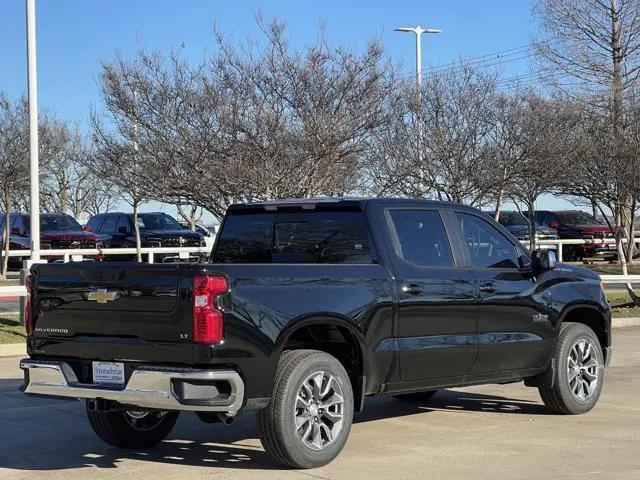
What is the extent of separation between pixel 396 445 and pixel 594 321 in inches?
112

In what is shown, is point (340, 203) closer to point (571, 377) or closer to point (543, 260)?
point (543, 260)

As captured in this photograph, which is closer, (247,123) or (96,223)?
(247,123)

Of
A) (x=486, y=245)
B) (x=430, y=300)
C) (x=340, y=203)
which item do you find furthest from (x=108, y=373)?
(x=486, y=245)

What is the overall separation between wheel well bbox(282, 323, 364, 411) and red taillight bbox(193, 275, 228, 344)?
88 centimetres

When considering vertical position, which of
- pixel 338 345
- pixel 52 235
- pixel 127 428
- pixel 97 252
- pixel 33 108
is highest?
pixel 33 108

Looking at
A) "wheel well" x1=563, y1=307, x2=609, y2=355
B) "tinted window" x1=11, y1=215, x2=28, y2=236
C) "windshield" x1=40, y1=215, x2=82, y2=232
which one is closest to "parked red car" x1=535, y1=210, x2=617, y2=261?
"windshield" x1=40, y1=215, x2=82, y2=232

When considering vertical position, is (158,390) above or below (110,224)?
below

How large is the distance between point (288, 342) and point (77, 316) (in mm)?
1466

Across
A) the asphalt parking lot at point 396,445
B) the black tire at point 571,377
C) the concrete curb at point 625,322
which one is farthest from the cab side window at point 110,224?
the black tire at point 571,377

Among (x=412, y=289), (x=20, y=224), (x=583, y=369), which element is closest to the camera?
(x=412, y=289)

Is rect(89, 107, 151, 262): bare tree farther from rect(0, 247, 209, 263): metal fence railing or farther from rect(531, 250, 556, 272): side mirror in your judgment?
rect(531, 250, 556, 272): side mirror

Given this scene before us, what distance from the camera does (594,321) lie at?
10.0m

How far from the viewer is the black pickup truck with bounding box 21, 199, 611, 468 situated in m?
6.77

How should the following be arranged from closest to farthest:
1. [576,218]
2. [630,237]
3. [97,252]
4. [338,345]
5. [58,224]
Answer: [338,345]
[97,252]
[58,224]
[630,237]
[576,218]
